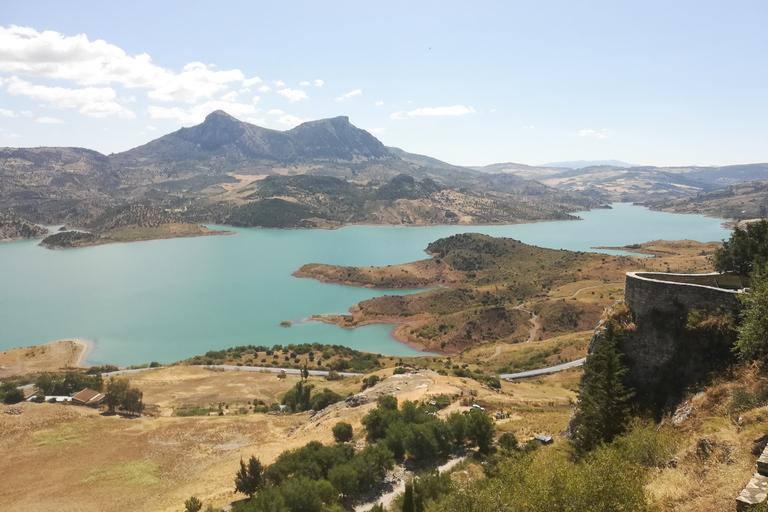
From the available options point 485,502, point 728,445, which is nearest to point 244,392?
point 485,502

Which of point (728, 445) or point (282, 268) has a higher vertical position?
point (728, 445)

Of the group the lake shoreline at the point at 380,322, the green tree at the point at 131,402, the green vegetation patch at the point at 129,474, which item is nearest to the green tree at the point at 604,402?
the green vegetation patch at the point at 129,474

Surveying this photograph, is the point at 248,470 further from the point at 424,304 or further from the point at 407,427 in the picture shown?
the point at 424,304

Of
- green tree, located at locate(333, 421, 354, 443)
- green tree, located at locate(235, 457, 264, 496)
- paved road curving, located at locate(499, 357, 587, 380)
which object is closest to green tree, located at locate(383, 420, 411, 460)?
green tree, located at locate(333, 421, 354, 443)

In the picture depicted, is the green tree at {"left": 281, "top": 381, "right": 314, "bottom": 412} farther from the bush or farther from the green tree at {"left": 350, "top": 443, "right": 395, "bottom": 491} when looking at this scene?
the bush

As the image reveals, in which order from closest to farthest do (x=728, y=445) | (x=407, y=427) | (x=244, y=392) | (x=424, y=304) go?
(x=728, y=445) → (x=407, y=427) → (x=244, y=392) → (x=424, y=304)

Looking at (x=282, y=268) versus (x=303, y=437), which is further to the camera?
(x=282, y=268)
